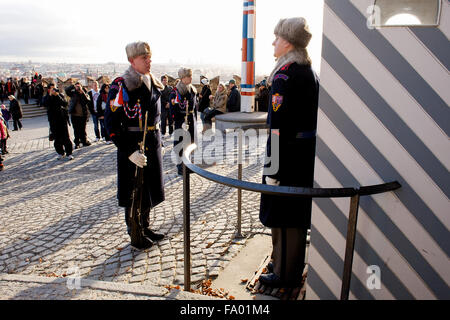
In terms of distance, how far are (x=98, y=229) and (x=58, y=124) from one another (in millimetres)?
4930

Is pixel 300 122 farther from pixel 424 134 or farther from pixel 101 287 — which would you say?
pixel 101 287

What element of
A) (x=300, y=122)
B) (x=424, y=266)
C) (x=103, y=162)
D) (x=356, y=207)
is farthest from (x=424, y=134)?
(x=103, y=162)

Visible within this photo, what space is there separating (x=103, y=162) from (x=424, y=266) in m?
7.23

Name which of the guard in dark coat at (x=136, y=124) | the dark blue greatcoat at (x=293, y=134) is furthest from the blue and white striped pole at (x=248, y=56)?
the dark blue greatcoat at (x=293, y=134)

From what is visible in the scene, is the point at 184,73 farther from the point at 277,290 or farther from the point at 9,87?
the point at 9,87

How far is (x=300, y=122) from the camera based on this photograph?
2.62 m

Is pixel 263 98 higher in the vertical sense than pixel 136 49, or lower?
lower

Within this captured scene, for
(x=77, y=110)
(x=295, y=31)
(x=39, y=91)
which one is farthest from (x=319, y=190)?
(x=39, y=91)

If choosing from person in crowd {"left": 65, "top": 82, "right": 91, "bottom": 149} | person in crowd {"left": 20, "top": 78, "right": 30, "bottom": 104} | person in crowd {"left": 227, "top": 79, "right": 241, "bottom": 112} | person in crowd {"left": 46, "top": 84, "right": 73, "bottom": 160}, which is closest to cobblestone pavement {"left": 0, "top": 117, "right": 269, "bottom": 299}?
person in crowd {"left": 46, "top": 84, "right": 73, "bottom": 160}

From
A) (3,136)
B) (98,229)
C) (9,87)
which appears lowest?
(98,229)

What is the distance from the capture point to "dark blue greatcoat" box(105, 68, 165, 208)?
11.6ft

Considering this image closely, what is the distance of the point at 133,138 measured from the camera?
3.65 metres

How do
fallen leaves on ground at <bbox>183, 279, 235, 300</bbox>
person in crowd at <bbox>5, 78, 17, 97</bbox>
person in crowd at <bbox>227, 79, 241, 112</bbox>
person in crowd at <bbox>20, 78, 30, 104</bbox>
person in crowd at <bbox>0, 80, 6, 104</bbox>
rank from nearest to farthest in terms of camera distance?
1. fallen leaves on ground at <bbox>183, 279, 235, 300</bbox>
2. person in crowd at <bbox>227, 79, 241, 112</bbox>
3. person in crowd at <bbox>20, 78, 30, 104</bbox>
4. person in crowd at <bbox>0, 80, 6, 104</bbox>
5. person in crowd at <bbox>5, 78, 17, 97</bbox>

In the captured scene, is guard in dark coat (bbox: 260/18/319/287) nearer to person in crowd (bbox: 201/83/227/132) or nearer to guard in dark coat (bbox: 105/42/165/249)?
guard in dark coat (bbox: 105/42/165/249)
